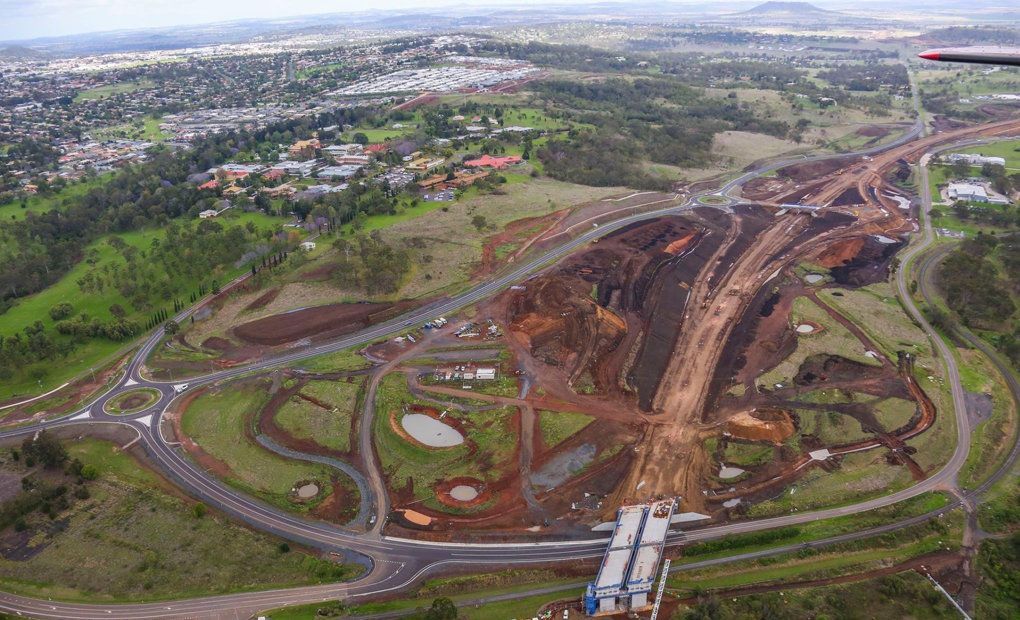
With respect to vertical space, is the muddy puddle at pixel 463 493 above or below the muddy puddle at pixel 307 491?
below

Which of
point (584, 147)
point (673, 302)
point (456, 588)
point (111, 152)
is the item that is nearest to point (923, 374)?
point (673, 302)

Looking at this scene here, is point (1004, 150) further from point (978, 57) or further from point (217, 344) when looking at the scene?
point (217, 344)

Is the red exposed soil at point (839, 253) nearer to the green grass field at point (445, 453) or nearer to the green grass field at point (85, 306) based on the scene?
the green grass field at point (445, 453)

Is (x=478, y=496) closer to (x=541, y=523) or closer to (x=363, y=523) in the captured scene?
(x=541, y=523)

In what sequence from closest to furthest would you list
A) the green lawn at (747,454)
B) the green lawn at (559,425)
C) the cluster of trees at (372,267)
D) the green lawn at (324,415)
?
1. the green lawn at (747,454)
2. the green lawn at (559,425)
3. the green lawn at (324,415)
4. the cluster of trees at (372,267)

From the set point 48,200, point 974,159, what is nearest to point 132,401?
point 48,200

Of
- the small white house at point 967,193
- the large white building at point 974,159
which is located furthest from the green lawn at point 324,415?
the large white building at point 974,159

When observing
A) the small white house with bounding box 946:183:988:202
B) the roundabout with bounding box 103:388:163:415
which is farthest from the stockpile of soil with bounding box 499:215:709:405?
the small white house with bounding box 946:183:988:202
